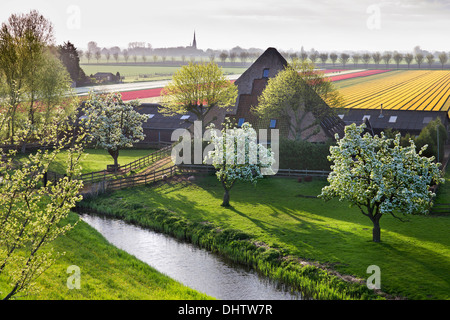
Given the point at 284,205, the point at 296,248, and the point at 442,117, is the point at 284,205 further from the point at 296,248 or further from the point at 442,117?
the point at 442,117

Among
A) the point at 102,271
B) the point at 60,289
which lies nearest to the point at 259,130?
the point at 102,271

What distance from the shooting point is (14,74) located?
61.3 metres

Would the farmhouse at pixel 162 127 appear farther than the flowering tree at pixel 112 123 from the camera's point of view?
Yes

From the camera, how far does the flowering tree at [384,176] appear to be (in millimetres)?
28500

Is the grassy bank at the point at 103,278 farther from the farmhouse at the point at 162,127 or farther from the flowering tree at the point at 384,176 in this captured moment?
the farmhouse at the point at 162,127

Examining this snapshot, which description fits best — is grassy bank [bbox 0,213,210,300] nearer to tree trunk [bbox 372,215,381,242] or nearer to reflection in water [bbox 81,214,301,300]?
reflection in water [bbox 81,214,301,300]

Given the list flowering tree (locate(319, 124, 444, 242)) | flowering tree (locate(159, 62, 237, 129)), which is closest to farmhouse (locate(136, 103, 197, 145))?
flowering tree (locate(159, 62, 237, 129))

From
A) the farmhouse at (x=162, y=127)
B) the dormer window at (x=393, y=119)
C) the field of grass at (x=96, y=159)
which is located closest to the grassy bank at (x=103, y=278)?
the field of grass at (x=96, y=159)

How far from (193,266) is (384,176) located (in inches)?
484

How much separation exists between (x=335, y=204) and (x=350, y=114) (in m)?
38.3

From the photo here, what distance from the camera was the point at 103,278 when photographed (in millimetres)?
25938

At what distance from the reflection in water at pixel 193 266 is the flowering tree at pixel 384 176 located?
7.20 m

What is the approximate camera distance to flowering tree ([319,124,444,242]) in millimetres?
28500

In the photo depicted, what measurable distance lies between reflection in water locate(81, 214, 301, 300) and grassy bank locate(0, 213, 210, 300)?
112 centimetres
